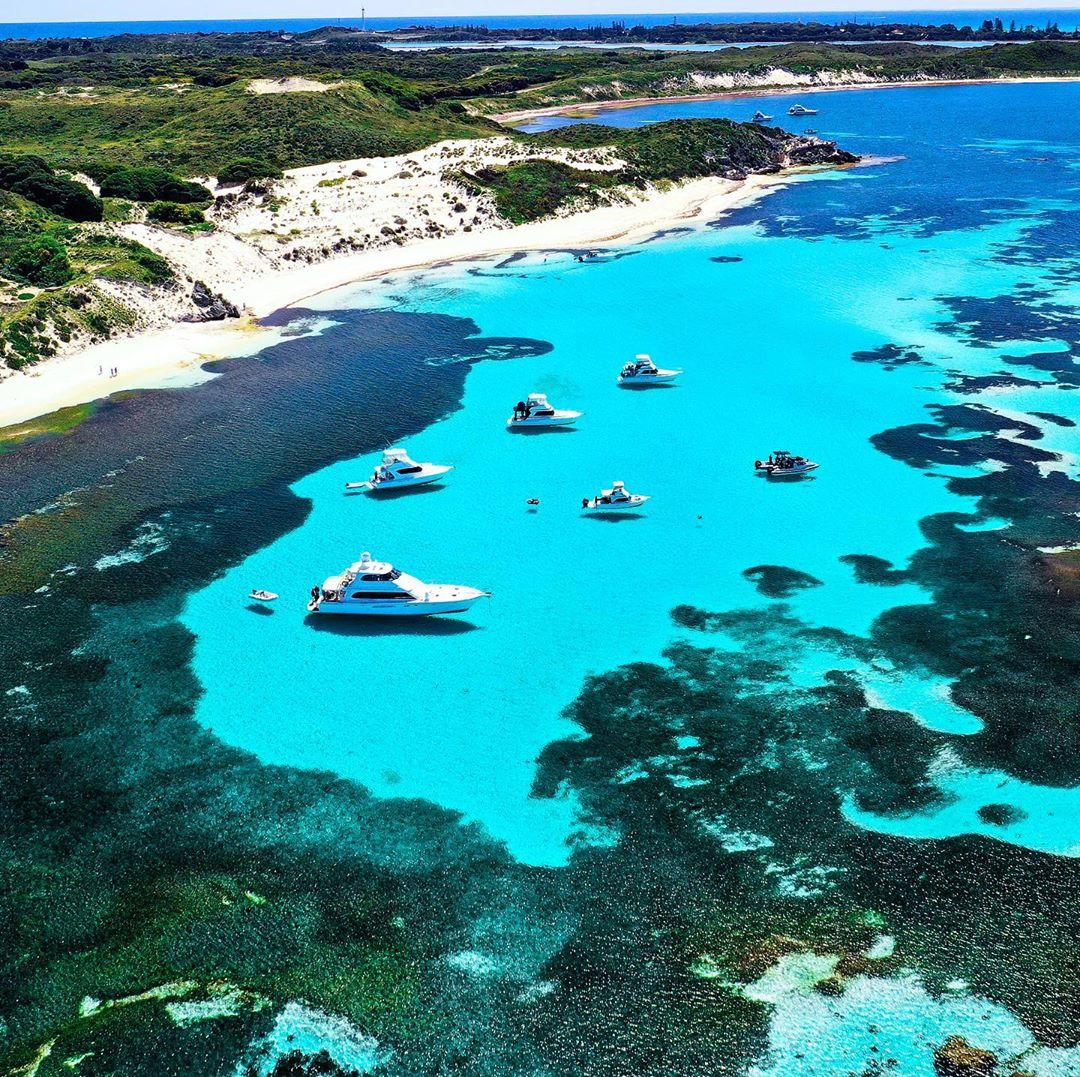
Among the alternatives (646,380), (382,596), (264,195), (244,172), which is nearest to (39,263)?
(264,195)

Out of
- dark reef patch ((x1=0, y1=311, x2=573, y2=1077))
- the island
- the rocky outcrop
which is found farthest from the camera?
the rocky outcrop

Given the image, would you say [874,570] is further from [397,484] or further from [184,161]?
[184,161]

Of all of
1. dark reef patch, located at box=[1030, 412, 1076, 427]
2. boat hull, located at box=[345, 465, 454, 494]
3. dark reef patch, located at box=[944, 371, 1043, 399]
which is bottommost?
boat hull, located at box=[345, 465, 454, 494]

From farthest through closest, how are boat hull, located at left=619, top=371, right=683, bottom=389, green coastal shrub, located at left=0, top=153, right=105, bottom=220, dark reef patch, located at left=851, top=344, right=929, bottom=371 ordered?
green coastal shrub, located at left=0, top=153, right=105, bottom=220 → dark reef patch, located at left=851, top=344, right=929, bottom=371 → boat hull, located at left=619, top=371, right=683, bottom=389

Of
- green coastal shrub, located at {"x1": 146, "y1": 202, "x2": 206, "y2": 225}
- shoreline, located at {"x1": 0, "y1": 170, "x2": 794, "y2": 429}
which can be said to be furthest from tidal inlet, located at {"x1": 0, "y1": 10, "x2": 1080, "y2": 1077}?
green coastal shrub, located at {"x1": 146, "y1": 202, "x2": 206, "y2": 225}

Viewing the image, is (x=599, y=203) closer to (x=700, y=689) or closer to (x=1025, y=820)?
(x=700, y=689)

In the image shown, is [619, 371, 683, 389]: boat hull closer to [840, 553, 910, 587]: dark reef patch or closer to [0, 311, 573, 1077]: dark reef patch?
[840, 553, 910, 587]: dark reef patch
